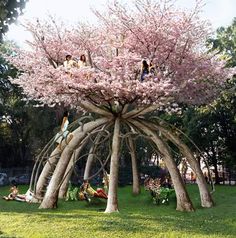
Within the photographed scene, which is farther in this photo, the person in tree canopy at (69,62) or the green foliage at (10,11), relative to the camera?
the person in tree canopy at (69,62)

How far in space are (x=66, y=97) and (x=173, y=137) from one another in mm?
4245

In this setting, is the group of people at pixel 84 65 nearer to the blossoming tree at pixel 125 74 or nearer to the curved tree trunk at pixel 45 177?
the blossoming tree at pixel 125 74

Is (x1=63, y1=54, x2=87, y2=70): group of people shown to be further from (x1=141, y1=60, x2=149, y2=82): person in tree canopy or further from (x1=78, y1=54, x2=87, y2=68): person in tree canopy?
(x1=141, y1=60, x2=149, y2=82): person in tree canopy

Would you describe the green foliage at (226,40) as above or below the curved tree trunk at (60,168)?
above

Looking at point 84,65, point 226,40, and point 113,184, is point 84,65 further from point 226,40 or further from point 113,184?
point 226,40

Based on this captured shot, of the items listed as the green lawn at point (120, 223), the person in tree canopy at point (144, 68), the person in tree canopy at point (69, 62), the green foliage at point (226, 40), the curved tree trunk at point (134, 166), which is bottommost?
the green lawn at point (120, 223)

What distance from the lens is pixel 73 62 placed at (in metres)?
14.3

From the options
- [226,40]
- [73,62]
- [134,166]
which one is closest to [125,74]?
[73,62]

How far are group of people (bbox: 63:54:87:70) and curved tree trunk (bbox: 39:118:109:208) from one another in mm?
2248

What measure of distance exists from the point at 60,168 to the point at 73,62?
3.77 metres

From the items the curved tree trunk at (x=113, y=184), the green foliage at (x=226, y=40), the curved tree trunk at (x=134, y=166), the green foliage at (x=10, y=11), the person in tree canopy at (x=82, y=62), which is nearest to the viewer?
the green foliage at (x=10, y=11)

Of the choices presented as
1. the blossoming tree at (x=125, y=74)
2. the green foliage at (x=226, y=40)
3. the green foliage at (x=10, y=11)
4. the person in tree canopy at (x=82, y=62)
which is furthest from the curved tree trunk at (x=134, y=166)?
the green foliage at (x=226, y=40)

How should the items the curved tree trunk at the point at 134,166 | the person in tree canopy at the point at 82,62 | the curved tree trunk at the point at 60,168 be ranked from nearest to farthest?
the curved tree trunk at the point at 60,168
the person in tree canopy at the point at 82,62
the curved tree trunk at the point at 134,166

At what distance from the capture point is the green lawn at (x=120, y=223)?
9.52 m
